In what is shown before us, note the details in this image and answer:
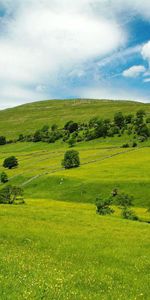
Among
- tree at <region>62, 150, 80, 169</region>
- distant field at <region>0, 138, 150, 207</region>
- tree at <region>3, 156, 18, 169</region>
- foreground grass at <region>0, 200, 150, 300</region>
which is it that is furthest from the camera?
tree at <region>3, 156, 18, 169</region>

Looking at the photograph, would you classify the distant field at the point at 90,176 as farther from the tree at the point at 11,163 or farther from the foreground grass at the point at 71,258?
the foreground grass at the point at 71,258

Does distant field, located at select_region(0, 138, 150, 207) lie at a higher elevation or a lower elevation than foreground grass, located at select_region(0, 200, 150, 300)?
lower

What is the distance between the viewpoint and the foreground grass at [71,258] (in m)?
17.2

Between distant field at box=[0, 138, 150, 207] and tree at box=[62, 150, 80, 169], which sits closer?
distant field at box=[0, 138, 150, 207]

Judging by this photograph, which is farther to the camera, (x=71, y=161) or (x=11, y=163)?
(x=11, y=163)

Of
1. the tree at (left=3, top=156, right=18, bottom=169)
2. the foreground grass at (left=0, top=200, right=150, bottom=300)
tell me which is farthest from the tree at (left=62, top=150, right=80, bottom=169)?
the foreground grass at (left=0, top=200, right=150, bottom=300)

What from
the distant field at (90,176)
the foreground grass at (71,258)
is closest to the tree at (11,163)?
the distant field at (90,176)

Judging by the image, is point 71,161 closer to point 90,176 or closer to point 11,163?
point 90,176

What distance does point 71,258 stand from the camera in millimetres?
27984

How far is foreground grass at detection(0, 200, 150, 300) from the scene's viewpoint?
56.5ft

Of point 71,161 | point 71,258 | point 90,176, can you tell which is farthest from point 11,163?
point 71,258

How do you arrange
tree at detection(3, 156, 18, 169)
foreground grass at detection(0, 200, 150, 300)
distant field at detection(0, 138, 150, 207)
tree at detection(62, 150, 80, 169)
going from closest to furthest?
foreground grass at detection(0, 200, 150, 300) → distant field at detection(0, 138, 150, 207) → tree at detection(62, 150, 80, 169) → tree at detection(3, 156, 18, 169)

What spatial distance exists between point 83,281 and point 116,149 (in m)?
173

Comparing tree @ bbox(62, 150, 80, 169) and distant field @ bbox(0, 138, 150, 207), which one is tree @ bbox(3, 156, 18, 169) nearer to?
distant field @ bbox(0, 138, 150, 207)
